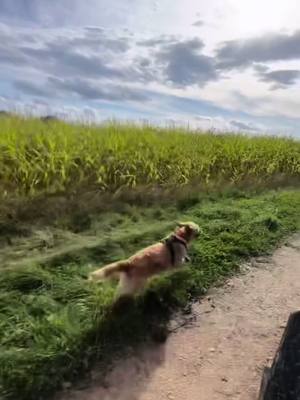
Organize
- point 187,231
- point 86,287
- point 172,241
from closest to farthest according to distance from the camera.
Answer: point 86,287, point 172,241, point 187,231

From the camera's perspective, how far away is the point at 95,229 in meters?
5.61

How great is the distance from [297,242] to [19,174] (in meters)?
3.65

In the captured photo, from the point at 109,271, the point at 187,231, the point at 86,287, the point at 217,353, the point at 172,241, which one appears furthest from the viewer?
the point at 187,231

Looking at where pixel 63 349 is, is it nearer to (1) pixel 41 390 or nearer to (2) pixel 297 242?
(1) pixel 41 390

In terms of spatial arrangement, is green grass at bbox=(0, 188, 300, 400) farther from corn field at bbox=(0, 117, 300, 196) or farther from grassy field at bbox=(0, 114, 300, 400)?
corn field at bbox=(0, 117, 300, 196)

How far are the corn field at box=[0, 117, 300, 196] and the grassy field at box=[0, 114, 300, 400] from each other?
0.06 feet

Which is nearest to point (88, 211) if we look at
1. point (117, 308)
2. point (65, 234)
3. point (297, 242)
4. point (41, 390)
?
point (65, 234)

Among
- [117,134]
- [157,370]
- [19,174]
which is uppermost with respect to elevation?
[117,134]

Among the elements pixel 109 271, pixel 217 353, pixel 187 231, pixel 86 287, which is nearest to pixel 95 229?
pixel 187 231

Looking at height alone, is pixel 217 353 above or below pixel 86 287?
below

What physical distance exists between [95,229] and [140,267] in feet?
6.00

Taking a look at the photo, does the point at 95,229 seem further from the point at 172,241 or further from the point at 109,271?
the point at 109,271

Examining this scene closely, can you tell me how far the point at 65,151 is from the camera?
655cm

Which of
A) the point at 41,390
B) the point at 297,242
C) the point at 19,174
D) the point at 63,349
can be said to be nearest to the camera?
the point at 41,390
